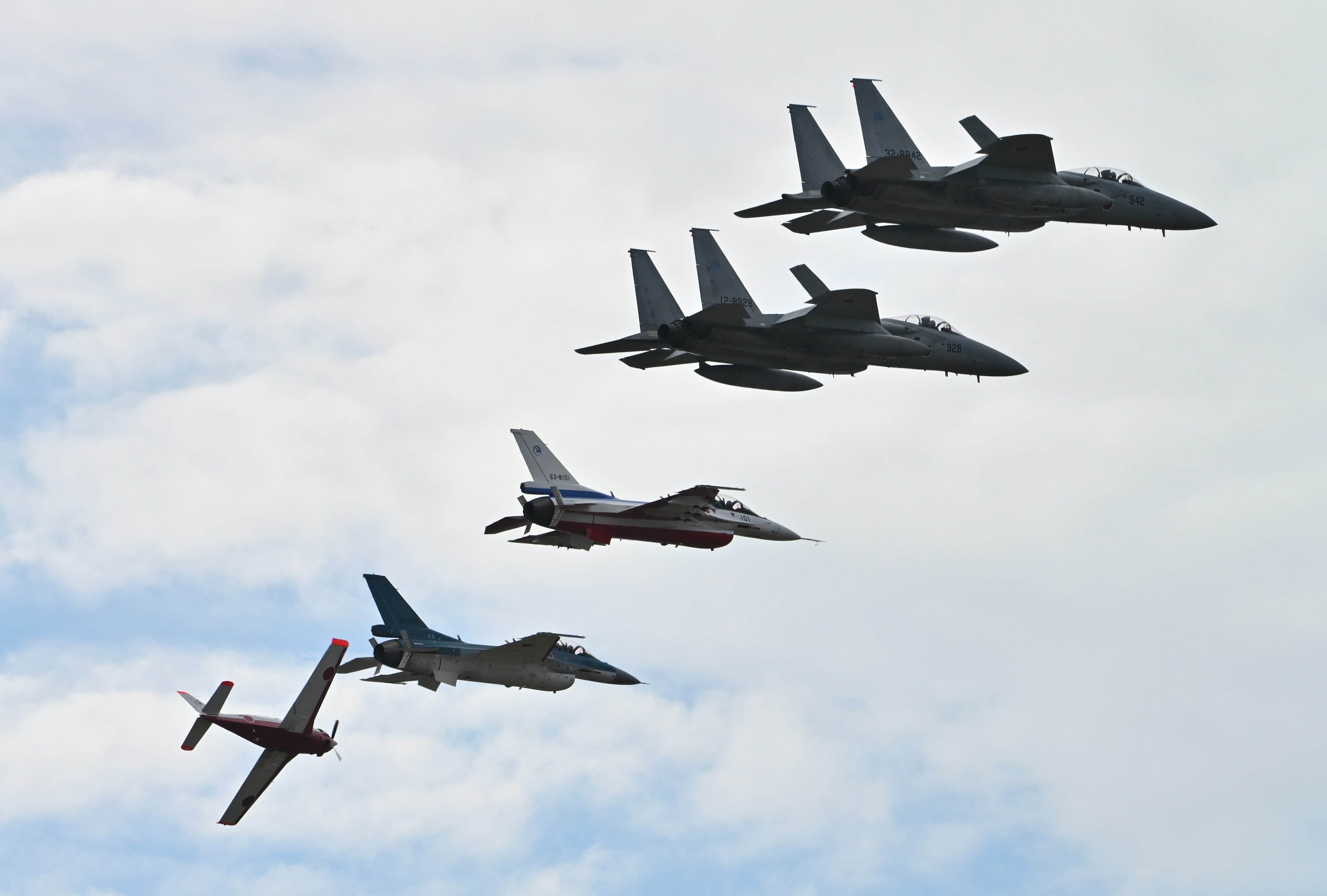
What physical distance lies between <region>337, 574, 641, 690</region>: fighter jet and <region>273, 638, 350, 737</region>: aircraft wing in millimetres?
1387

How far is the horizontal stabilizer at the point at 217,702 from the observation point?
172ft

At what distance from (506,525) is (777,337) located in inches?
526

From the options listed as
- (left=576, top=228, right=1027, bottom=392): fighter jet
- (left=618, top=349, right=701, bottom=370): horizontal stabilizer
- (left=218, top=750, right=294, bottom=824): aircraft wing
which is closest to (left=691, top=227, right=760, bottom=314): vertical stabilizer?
(left=576, top=228, right=1027, bottom=392): fighter jet

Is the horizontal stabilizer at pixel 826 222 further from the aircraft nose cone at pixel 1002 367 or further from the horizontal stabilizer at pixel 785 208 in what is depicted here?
the aircraft nose cone at pixel 1002 367

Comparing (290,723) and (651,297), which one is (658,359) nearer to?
(651,297)

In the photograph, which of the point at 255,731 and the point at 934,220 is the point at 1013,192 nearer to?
the point at 934,220

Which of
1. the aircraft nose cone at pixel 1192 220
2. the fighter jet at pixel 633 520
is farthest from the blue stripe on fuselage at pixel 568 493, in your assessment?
the aircraft nose cone at pixel 1192 220

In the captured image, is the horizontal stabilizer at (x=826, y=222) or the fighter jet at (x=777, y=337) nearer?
the fighter jet at (x=777, y=337)

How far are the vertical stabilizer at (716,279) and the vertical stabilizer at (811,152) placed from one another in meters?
4.33

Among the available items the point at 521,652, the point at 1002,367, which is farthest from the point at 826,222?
the point at 521,652

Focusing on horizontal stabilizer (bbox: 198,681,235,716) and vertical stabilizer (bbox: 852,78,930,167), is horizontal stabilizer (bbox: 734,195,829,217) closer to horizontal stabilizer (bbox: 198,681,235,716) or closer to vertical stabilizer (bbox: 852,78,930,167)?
vertical stabilizer (bbox: 852,78,930,167)

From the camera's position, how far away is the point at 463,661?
55531 millimetres

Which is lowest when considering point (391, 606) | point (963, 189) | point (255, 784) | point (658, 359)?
point (255, 784)

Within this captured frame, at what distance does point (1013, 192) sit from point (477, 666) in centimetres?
2761
